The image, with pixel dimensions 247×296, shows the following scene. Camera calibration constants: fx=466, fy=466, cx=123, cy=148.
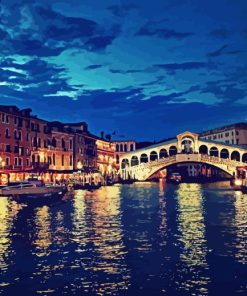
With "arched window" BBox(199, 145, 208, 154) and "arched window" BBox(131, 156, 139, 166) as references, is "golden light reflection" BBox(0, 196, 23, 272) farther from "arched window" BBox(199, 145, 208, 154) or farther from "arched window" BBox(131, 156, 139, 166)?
"arched window" BBox(199, 145, 208, 154)

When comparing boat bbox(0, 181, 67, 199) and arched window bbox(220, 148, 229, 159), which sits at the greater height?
arched window bbox(220, 148, 229, 159)

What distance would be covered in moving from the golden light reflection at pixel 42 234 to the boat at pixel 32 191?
29.4 ft

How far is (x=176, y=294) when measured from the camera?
11.1 metres

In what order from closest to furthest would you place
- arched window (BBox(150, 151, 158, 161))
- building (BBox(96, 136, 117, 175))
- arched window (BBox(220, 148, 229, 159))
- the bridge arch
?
1. arched window (BBox(220, 148, 229, 159))
2. arched window (BBox(150, 151, 158, 161))
3. the bridge arch
4. building (BBox(96, 136, 117, 175))

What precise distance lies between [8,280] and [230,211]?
742 inches

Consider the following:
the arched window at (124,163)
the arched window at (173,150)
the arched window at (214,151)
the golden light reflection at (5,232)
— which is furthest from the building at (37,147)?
the golden light reflection at (5,232)

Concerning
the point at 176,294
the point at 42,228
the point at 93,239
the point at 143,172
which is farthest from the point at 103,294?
the point at 143,172

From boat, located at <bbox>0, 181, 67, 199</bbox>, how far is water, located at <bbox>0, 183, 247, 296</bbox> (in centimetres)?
1128

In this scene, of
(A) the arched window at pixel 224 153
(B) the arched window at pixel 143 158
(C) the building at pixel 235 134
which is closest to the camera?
(A) the arched window at pixel 224 153

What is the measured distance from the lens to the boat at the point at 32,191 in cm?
3651

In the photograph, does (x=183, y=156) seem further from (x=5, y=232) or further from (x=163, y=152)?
(x=5, y=232)

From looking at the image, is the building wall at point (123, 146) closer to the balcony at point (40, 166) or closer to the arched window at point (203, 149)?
the arched window at point (203, 149)

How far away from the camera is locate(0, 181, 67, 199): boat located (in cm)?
3651

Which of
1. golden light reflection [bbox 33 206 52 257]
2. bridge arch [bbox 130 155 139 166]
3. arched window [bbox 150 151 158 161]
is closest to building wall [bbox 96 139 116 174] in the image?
bridge arch [bbox 130 155 139 166]
